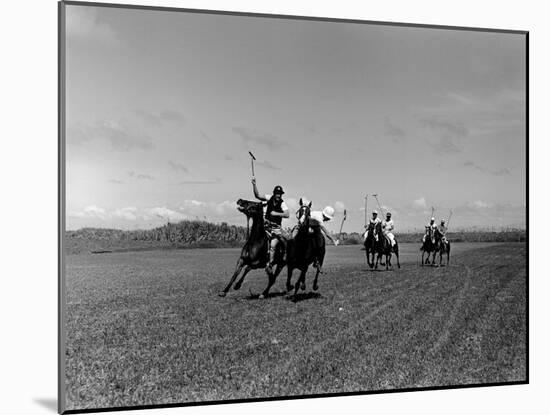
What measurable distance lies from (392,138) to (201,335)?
2.96 meters

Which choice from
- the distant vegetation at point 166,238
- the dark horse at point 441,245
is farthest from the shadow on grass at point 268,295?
the dark horse at point 441,245

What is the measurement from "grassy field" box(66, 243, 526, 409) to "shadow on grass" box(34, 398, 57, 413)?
0.16m

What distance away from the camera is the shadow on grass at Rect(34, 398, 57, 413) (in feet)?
25.6

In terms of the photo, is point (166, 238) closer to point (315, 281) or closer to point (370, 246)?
point (315, 281)

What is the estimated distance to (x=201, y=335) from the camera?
819cm

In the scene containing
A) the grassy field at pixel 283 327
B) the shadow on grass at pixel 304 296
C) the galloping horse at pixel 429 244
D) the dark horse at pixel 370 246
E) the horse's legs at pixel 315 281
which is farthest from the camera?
the galloping horse at pixel 429 244

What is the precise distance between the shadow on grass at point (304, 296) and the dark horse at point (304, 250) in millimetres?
48

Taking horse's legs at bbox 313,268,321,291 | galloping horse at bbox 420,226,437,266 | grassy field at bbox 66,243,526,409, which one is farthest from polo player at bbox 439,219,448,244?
horse's legs at bbox 313,268,321,291

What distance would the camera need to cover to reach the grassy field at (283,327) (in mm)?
7930

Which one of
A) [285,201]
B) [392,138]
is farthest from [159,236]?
[392,138]

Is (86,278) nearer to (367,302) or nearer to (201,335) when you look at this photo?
(201,335)

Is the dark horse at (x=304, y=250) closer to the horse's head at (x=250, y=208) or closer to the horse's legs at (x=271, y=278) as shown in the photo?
the horse's legs at (x=271, y=278)

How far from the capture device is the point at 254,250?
870 cm

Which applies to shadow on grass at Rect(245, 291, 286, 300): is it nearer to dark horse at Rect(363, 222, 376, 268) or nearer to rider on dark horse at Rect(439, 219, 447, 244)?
dark horse at Rect(363, 222, 376, 268)
